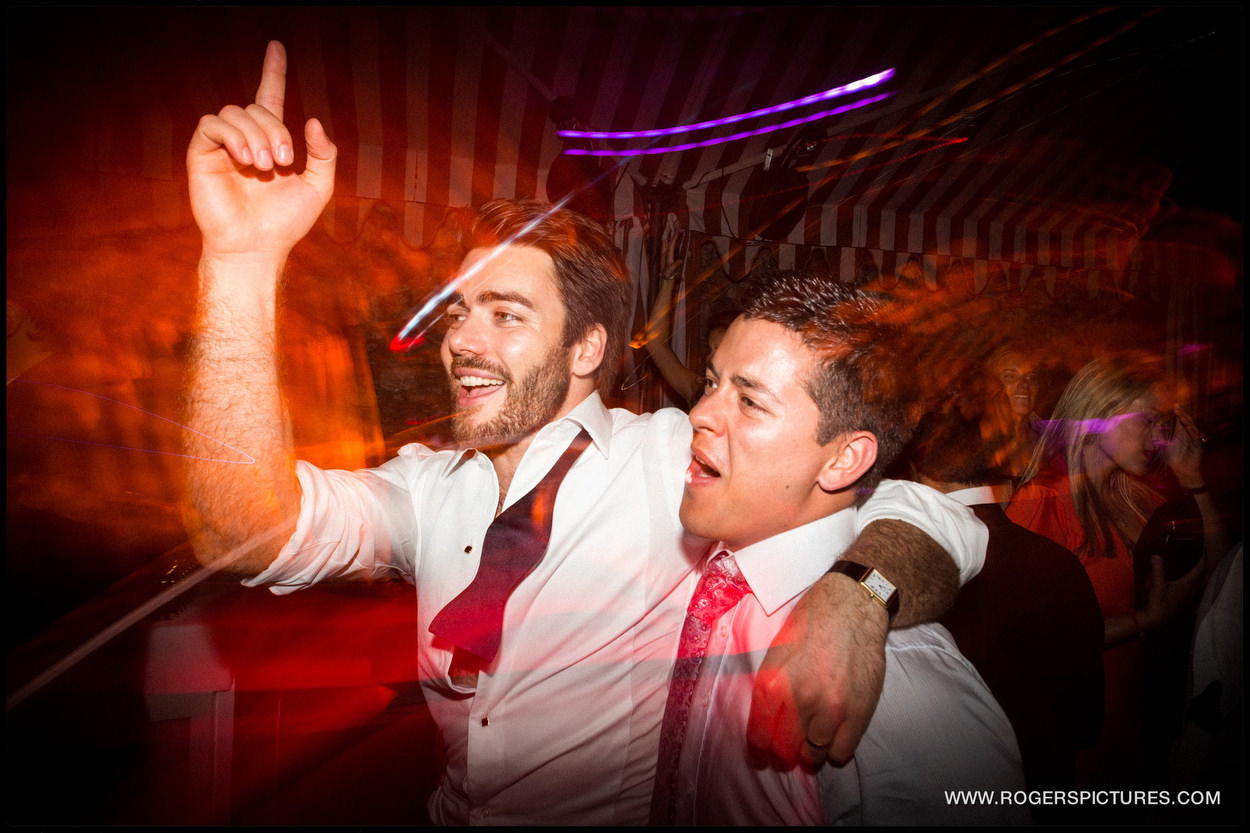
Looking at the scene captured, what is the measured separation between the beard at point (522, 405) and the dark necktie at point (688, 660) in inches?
17.7

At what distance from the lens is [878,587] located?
947mm

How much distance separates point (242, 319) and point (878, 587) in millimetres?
1142

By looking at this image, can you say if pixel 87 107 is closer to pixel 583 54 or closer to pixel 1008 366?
pixel 583 54

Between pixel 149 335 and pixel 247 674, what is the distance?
0.75 meters

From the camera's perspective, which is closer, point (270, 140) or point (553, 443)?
point (270, 140)

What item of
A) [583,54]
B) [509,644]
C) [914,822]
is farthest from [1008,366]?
A: [509,644]

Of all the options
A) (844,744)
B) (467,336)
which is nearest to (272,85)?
(467,336)

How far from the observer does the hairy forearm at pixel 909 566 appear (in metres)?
0.96

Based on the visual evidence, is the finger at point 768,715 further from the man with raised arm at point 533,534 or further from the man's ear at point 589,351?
the man's ear at point 589,351

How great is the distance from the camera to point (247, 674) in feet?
3.93

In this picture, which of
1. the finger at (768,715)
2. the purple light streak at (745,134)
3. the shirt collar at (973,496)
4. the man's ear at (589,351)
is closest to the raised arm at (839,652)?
the finger at (768,715)

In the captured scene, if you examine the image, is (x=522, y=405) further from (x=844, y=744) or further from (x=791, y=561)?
(x=844, y=744)

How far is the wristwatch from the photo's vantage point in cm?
94

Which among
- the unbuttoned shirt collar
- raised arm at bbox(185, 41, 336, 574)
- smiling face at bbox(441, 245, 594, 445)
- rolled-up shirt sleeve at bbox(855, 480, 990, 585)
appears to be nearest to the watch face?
rolled-up shirt sleeve at bbox(855, 480, 990, 585)
